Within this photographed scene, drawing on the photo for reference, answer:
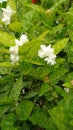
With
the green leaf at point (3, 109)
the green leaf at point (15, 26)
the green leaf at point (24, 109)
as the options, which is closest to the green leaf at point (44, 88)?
the green leaf at point (24, 109)

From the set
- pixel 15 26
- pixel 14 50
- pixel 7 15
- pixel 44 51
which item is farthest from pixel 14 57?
pixel 7 15

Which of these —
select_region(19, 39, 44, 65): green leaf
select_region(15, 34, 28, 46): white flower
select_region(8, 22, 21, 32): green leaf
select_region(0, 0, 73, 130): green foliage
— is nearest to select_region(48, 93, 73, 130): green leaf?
select_region(0, 0, 73, 130): green foliage

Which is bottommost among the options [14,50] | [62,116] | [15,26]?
[62,116]

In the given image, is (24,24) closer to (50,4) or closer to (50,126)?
(50,4)

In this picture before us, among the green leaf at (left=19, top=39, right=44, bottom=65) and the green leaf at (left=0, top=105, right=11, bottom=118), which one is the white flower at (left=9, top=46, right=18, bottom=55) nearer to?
the green leaf at (left=19, top=39, right=44, bottom=65)

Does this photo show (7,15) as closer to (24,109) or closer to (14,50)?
(14,50)

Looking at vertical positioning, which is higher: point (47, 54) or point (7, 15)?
point (7, 15)

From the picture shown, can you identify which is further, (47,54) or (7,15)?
(7,15)

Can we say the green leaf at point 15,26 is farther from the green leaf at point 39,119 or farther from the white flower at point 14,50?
the green leaf at point 39,119
